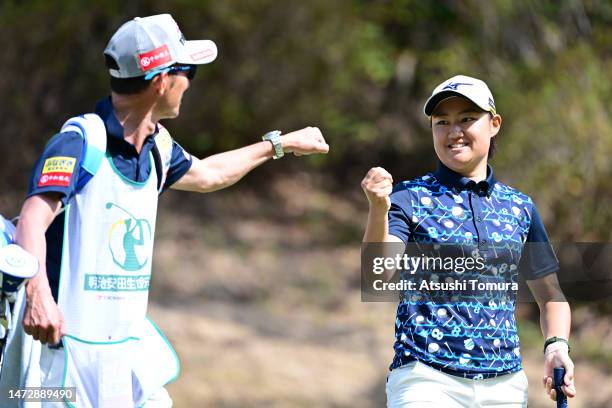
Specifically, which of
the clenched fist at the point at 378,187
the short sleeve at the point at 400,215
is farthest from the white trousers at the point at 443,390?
the clenched fist at the point at 378,187

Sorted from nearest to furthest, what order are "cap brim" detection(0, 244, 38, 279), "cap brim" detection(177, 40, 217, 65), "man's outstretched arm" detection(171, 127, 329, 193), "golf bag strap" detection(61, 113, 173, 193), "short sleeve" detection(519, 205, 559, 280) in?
"cap brim" detection(0, 244, 38, 279), "golf bag strap" detection(61, 113, 173, 193), "cap brim" detection(177, 40, 217, 65), "short sleeve" detection(519, 205, 559, 280), "man's outstretched arm" detection(171, 127, 329, 193)

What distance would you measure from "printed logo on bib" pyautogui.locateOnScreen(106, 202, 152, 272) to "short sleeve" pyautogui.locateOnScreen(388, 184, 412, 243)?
875mm

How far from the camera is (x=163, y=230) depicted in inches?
466

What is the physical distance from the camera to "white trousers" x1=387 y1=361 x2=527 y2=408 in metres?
3.72

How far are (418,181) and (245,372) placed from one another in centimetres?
549

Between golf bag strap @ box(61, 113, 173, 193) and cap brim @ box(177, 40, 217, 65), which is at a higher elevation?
cap brim @ box(177, 40, 217, 65)

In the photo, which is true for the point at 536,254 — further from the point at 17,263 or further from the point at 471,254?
the point at 17,263

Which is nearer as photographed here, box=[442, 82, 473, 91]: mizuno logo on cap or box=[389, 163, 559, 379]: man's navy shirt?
box=[389, 163, 559, 379]: man's navy shirt

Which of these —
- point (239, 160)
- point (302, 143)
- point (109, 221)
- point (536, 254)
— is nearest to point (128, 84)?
point (109, 221)

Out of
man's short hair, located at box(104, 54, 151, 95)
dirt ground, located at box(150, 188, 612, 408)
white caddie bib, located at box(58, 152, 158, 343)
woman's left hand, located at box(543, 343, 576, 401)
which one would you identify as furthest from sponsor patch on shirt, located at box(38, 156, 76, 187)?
dirt ground, located at box(150, 188, 612, 408)

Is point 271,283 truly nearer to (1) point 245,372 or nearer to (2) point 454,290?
(1) point 245,372

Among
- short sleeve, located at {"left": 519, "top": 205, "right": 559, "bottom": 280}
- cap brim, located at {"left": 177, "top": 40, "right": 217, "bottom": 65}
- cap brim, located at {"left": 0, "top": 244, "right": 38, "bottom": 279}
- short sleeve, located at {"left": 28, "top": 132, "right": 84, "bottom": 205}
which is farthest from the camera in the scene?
short sleeve, located at {"left": 519, "top": 205, "right": 559, "bottom": 280}

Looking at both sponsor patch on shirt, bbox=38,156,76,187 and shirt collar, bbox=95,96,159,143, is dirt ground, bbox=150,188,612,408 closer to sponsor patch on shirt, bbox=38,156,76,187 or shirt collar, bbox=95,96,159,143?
shirt collar, bbox=95,96,159,143

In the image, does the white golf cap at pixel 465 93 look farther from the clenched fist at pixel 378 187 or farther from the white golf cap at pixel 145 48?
the white golf cap at pixel 145 48
